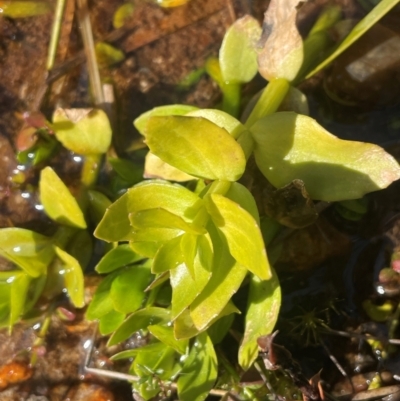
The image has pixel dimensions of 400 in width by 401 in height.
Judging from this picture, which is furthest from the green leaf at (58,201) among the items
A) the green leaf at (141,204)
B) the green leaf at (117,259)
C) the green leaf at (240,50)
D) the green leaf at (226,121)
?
the green leaf at (240,50)

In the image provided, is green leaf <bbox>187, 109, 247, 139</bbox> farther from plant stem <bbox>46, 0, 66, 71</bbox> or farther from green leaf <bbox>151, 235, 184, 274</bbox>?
plant stem <bbox>46, 0, 66, 71</bbox>

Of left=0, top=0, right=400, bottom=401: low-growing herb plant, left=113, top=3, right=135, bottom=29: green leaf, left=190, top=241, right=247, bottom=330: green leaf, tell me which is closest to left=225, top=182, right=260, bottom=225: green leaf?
left=0, top=0, right=400, bottom=401: low-growing herb plant

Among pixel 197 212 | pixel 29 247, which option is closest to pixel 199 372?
pixel 197 212

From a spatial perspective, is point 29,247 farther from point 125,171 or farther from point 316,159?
point 316,159

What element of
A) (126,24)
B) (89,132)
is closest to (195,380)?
(89,132)

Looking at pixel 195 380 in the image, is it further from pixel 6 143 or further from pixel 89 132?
pixel 6 143

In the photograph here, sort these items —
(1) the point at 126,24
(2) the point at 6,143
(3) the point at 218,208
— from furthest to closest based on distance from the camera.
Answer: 1. (1) the point at 126,24
2. (2) the point at 6,143
3. (3) the point at 218,208
